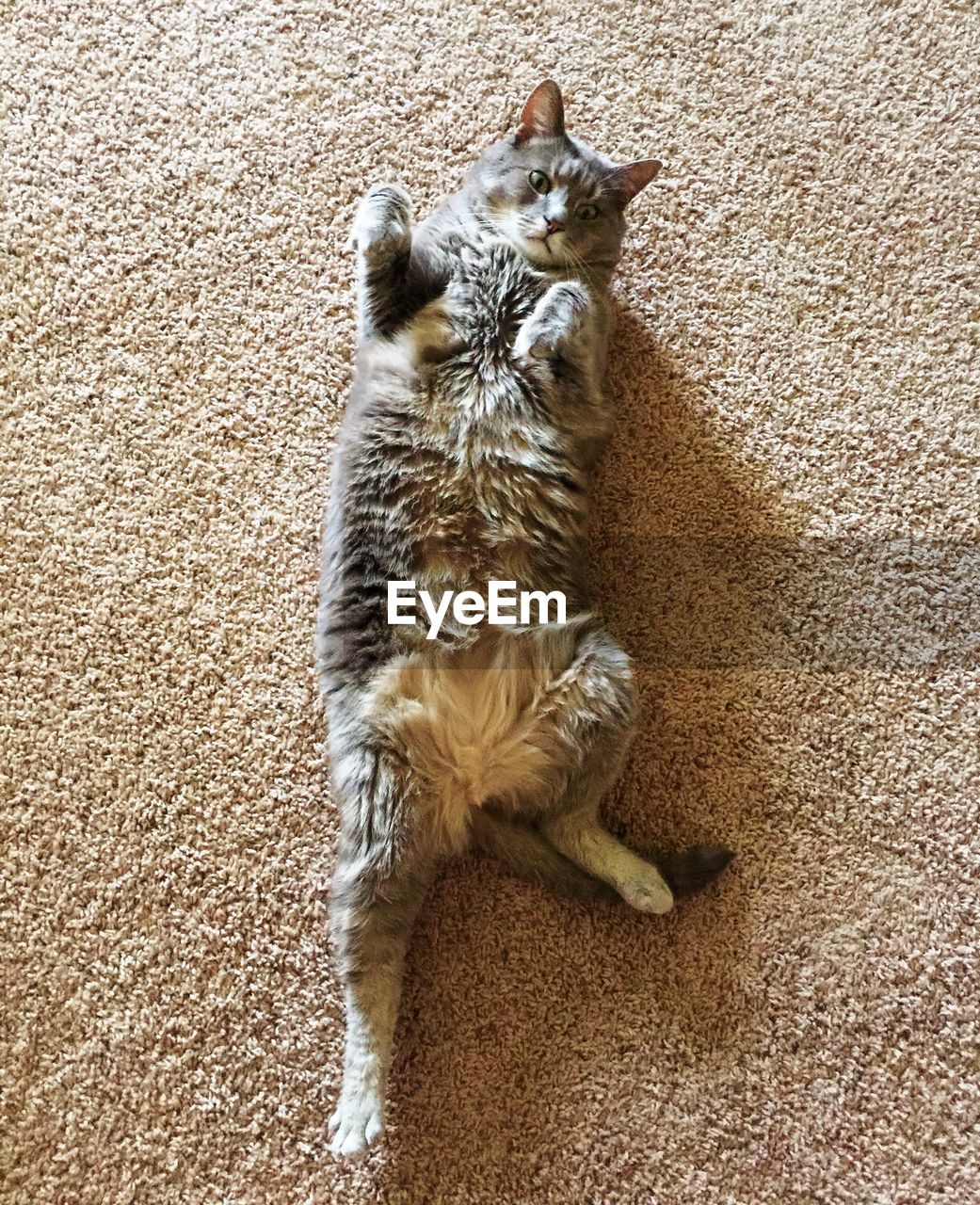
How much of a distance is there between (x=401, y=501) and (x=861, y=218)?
96 centimetres

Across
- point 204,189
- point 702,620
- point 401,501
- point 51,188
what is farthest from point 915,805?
point 51,188

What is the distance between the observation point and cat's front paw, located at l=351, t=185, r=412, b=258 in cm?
137

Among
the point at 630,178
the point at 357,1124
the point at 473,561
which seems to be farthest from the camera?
the point at 630,178

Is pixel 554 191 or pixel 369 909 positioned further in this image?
pixel 554 191

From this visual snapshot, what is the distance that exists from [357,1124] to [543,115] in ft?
4.89

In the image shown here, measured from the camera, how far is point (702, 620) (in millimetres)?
1460

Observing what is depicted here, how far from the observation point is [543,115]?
4.64ft

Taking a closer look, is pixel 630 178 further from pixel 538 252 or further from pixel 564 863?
pixel 564 863

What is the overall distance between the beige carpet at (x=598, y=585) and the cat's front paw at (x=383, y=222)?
0.48 feet

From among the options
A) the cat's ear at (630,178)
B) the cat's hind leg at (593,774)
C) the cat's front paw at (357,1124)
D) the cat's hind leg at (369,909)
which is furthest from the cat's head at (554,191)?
the cat's front paw at (357,1124)

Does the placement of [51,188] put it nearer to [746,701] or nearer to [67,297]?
[67,297]

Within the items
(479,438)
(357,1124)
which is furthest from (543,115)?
(357,1124)

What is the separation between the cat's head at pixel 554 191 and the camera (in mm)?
1394

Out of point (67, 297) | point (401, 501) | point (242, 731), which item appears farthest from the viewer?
point (67, 297)
